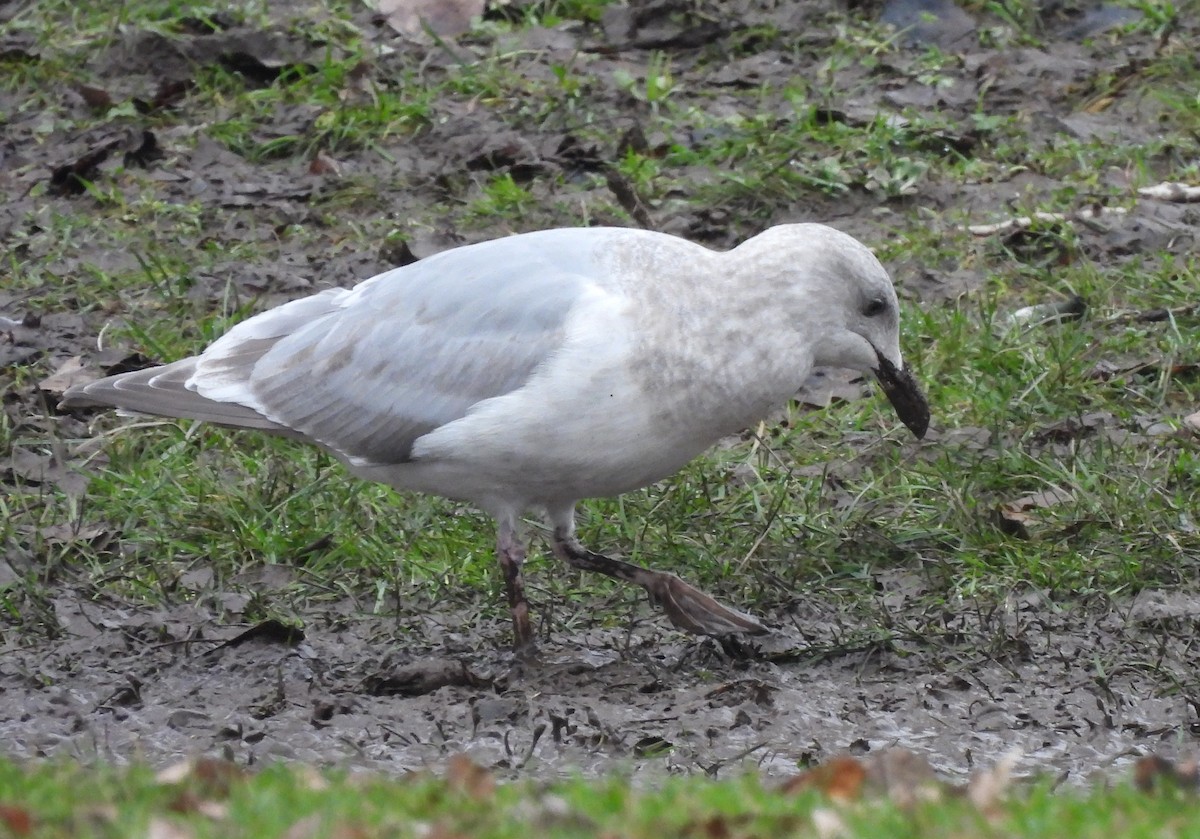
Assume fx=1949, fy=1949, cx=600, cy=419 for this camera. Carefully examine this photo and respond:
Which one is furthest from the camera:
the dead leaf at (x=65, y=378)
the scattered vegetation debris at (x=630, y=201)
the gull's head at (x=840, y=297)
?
the scattered vegetation debris at (x=630, y=201)

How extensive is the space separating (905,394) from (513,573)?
1.22 m

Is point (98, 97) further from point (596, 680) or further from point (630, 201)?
point (596, 680)

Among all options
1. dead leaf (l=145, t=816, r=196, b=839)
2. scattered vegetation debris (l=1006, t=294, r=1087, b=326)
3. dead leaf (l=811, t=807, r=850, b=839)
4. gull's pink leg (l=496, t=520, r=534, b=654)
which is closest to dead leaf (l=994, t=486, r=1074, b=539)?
scattered vegetation debris (l=1006, t=294, r=1087, b=326)

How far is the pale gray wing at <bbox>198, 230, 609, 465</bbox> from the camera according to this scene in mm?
5133

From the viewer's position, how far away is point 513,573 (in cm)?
535

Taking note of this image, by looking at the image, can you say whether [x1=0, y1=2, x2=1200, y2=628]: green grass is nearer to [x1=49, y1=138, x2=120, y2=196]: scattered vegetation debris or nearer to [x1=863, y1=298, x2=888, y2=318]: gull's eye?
[x1=49, y1=138, x2=120, y2=196]: scattered vegetation debris

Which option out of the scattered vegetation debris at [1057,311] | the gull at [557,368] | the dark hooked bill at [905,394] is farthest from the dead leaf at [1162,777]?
the scattered vegetation debris at [1057,311]

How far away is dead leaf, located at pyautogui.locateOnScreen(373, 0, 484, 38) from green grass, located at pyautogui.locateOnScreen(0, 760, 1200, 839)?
6085mm

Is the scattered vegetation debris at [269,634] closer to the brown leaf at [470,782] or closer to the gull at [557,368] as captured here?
the gull at [557,368]

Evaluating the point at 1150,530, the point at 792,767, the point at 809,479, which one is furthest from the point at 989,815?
the point at 809,479

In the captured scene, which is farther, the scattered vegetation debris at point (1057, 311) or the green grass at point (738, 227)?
the scattered vegetation debris at point (1057, 311)

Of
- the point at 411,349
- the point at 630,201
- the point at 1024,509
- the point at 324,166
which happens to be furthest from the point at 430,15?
the point at 1024,509

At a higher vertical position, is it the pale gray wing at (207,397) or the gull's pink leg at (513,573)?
the pale gray wing at (207,397)

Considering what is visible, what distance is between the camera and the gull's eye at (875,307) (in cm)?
525
